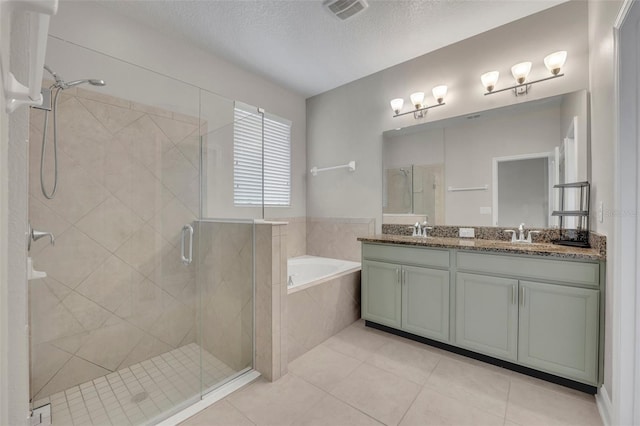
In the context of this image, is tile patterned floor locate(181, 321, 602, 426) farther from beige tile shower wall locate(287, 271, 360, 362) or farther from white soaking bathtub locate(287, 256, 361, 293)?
white soaking bathtub locate(287, 256, 361, 293)

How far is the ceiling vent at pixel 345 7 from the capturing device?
2.05 m

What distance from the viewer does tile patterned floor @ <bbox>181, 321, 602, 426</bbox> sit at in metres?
1.51

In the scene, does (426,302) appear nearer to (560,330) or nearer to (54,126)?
(560,330)

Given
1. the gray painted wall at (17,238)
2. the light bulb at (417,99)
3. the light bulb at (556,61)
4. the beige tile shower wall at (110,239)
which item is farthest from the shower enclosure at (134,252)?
the light bulb at (556,61)

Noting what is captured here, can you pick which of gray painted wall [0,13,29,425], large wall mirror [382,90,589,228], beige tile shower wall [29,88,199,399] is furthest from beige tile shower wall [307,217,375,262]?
gray painted wall [0,13,29,425]

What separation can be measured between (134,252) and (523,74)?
11.1 ft

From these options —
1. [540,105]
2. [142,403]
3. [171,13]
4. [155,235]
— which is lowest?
[142,403]

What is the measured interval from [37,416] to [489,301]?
9.27 ft

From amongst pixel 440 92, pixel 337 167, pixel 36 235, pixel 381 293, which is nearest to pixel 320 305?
pixel 381 293

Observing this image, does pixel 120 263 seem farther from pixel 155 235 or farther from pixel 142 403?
pixel 142 403

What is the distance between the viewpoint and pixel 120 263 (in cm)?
202

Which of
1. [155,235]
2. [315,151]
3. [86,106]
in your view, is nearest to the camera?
[86,106]

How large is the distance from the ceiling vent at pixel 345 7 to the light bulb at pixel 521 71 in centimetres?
132

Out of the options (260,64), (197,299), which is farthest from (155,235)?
(260,64)
